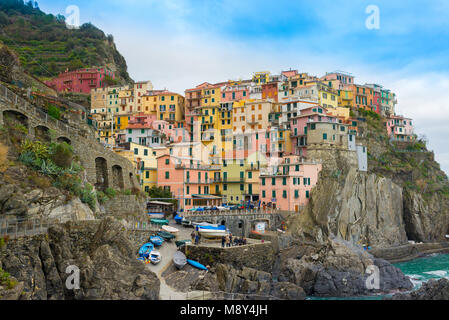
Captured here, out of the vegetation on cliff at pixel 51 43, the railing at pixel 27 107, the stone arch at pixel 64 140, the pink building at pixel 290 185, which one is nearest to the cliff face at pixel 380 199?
the pink building at pixel 290 185

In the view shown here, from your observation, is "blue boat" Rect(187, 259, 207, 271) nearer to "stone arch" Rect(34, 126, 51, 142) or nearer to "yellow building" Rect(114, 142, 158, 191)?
"stone arch" Rect(34, 126, 51, 142)

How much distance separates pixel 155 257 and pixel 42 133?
39.1 feet

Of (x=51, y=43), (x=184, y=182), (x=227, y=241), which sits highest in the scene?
(x=51, y=43)

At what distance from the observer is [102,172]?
Result: 35.0 m

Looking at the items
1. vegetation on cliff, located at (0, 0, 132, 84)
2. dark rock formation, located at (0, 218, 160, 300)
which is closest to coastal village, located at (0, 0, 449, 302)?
dark rock formation, located at (0, 218, 160, 300)

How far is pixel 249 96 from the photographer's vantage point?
71.9 m

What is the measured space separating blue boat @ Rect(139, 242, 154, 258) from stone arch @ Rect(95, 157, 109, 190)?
853 cm

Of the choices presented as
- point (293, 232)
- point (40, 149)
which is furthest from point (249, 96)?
point (40, 149)

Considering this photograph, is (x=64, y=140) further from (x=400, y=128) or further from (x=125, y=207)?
(x=400, y=128)

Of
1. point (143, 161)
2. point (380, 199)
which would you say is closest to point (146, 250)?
point (143, 161)

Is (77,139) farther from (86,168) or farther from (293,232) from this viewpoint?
(293,232)

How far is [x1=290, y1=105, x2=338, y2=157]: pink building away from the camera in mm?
57969
